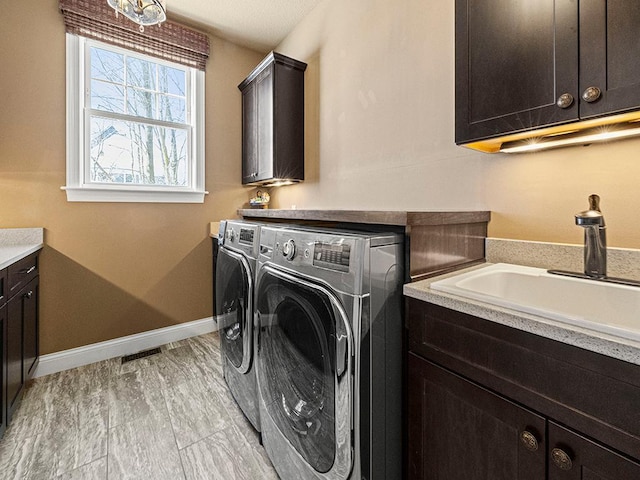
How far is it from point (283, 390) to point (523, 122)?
1.36 m

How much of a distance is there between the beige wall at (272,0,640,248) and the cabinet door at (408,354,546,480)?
0.80 m

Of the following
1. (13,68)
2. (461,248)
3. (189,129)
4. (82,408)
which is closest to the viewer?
(461,248)

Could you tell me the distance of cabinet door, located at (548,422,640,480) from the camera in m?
0.61

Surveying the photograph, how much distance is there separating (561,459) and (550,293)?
2.01 feet

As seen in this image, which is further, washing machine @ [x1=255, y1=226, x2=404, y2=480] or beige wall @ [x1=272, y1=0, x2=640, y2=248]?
beige wall @ [x1=272, y1=0, x2=640, y2=248]

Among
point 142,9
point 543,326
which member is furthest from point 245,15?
point 543,326

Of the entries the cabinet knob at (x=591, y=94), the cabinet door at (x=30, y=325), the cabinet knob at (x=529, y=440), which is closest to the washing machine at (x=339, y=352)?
the cabinet knob at (x=529, y=440)

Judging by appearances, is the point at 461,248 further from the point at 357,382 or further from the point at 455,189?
the point at 357,382

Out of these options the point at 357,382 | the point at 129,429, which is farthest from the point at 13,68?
the point at 357,382

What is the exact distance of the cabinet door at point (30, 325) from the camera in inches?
74.4

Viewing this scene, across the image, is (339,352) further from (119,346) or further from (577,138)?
(119,346)

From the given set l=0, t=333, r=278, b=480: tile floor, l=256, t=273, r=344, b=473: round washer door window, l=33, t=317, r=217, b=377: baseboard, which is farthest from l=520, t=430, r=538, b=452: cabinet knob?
l=33, t=317, r=217, b=377: baseboard

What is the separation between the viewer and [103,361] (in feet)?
8.11

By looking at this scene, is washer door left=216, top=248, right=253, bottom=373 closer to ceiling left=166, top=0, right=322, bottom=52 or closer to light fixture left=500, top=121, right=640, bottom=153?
light fixture left=500, top=121, right=640, bottom=153
